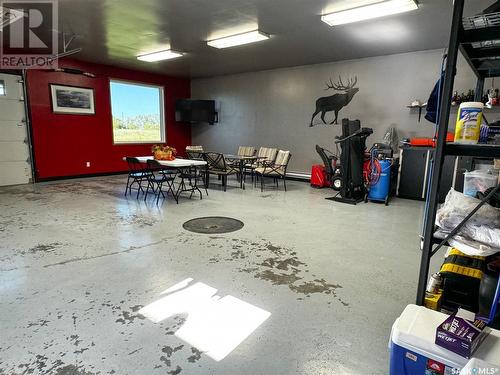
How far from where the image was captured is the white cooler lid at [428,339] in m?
1.12

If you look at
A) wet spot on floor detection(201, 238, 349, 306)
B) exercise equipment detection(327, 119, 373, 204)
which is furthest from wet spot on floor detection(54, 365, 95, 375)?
exercise equipment detection(327, 119, 373, 204)

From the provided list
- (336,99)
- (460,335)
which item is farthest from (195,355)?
(336,99)

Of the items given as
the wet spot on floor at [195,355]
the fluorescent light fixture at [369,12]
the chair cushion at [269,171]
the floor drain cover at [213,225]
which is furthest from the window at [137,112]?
the wet spot on floor at [195,355]

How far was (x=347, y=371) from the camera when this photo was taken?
1.54 metres

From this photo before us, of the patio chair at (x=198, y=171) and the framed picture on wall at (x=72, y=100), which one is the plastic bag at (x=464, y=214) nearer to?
the patio chair at (x=198, y=171)

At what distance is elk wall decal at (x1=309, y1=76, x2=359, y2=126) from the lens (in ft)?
22.1

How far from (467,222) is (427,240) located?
0.20m

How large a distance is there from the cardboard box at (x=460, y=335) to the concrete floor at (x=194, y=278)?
0.54 m

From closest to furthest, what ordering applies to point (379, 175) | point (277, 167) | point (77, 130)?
point (379, 175) → point (277, 167) → point (77, 130)

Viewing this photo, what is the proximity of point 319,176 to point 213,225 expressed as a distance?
3641mm

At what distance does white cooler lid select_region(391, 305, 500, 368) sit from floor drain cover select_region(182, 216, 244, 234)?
8.50ft

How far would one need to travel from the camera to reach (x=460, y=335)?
1134 millimetres

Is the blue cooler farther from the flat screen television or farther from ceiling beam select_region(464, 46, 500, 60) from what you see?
the flat screen television

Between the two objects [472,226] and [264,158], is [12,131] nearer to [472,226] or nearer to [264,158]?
[264,158]
